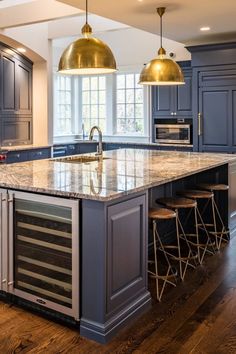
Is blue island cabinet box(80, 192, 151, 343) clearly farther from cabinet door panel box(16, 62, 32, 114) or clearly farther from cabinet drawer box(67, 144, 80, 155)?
cabinet drawer box(67, 144, 80, 155)

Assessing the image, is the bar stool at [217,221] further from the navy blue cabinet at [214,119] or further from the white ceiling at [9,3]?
the white ceiling at [9,3]

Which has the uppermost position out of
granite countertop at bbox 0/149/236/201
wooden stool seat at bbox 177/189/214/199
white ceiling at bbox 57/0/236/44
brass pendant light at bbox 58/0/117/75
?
white ceiling at bbox 57/0/236/44

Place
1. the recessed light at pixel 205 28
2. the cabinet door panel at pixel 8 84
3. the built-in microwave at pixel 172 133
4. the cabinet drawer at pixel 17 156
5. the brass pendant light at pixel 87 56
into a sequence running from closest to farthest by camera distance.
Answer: the brass pendant light at pixel 87 56 → the recessed light at pixel 205 28 → the cabinet drawer at pixel 17 156 → the cabinet door panel at pixel 8 84 → the built-in microwave at pixel 172 133

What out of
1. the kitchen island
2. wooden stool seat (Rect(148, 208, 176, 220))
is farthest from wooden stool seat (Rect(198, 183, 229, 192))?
wooden stool seat (Rect(148, 208, 176, 220))

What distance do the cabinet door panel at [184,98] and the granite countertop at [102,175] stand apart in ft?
9.03

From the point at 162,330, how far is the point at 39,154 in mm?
4951

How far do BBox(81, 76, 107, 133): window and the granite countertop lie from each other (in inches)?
166

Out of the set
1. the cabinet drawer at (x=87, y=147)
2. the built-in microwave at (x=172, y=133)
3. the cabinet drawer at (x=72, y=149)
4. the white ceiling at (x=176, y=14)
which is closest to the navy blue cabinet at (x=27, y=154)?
the cabinet drawer at (x=72, y=149)

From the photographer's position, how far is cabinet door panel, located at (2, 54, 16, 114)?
267 inches

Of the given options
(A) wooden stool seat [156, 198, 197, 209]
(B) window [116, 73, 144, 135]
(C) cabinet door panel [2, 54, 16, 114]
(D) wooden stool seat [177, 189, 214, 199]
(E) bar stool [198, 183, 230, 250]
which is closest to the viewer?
(A) wooden stool seat [156, 198, 197, 209]

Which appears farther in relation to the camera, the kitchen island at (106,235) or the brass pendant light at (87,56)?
the brass pendant light at (87,56)

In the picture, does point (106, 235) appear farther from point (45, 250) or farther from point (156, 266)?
point (156, 266)

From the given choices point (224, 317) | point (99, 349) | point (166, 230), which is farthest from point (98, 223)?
point (166, 230)

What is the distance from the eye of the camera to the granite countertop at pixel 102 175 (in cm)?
274
